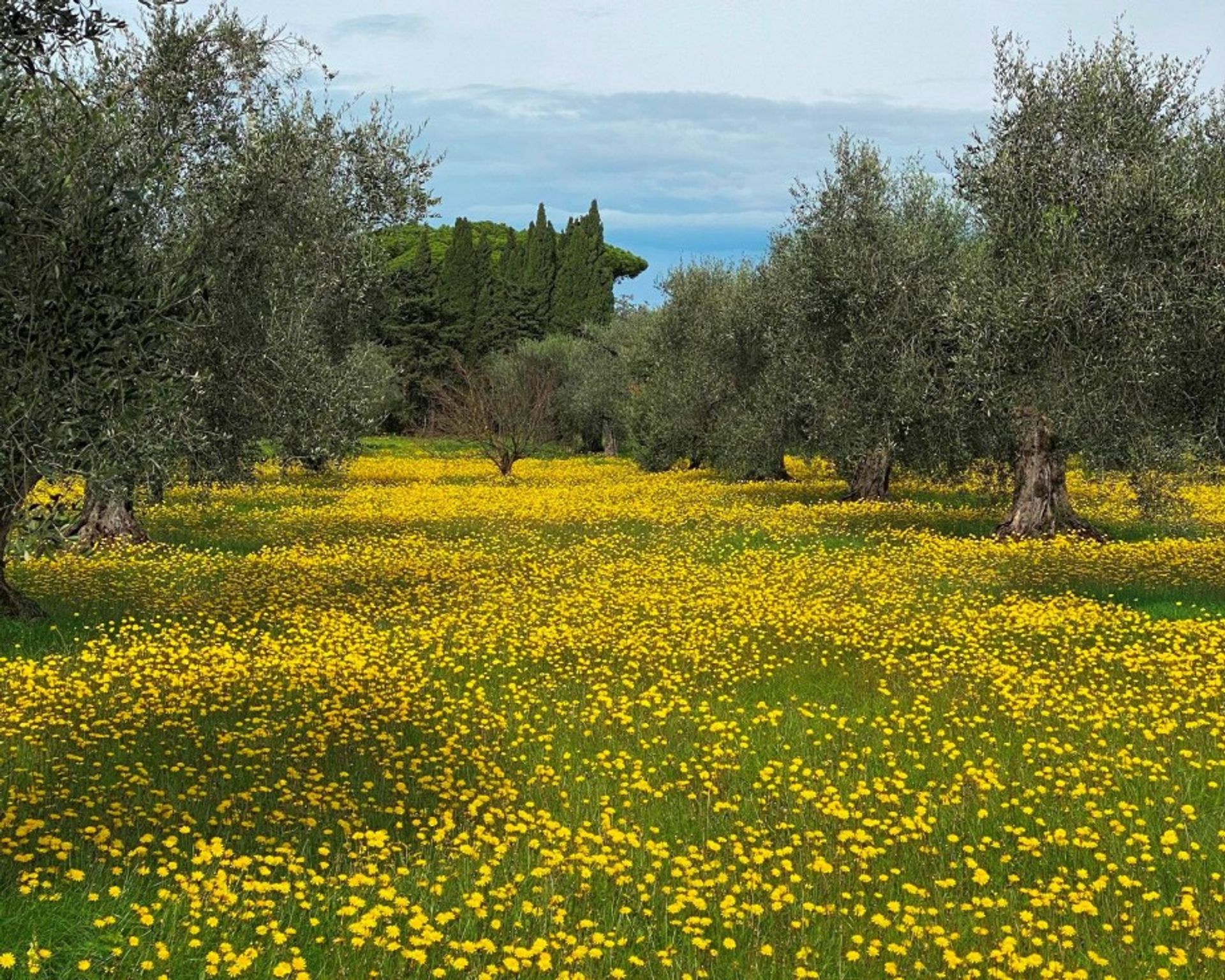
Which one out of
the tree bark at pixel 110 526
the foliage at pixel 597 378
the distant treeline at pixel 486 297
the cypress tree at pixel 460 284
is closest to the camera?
the tree bark at pixel 110 526

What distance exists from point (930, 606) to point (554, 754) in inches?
374

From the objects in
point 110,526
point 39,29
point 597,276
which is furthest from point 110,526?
point 597,276

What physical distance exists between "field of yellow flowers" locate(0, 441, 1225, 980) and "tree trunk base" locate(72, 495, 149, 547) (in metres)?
2.36

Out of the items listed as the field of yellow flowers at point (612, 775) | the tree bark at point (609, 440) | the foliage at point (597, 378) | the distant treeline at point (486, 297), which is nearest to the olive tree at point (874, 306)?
the field of yellow flowers at point (612, 775)

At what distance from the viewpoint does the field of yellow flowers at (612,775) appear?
6246 mm

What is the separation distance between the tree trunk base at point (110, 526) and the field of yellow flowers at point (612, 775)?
2356 mm

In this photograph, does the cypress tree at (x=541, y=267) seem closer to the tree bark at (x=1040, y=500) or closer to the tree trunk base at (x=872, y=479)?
the tree trunk base at (x=872, y=479)

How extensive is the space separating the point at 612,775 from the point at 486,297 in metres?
89.0

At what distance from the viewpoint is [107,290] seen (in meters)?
7.99

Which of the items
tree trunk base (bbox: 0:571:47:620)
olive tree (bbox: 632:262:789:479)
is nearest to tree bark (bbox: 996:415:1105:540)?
olive tree (bbox: 632:262:789:479)

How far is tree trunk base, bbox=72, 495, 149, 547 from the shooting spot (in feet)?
72.9

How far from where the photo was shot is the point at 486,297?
3743 inches

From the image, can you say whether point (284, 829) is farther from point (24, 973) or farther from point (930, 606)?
point (930, 606)

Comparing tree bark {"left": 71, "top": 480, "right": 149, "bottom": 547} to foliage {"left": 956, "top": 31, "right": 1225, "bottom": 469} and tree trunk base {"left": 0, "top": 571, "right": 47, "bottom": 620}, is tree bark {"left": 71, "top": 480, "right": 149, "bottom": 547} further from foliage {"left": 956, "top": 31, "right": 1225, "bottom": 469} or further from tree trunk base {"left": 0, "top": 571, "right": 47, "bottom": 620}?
foliage {"left": 956, "top": 31, "right": 1225, "bottom": 469}
